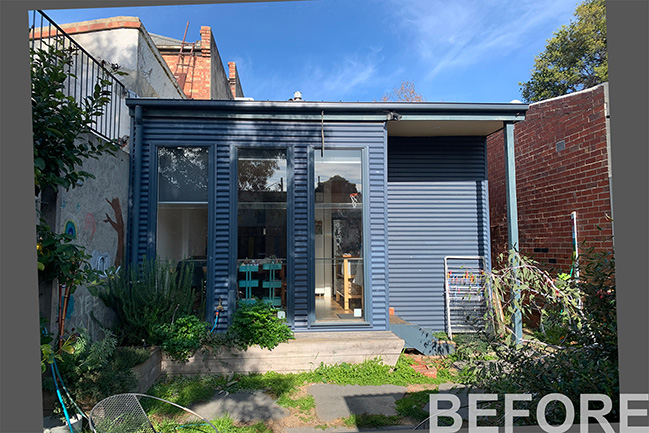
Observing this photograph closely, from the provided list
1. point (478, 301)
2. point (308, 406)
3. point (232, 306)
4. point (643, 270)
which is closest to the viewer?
point (643, 270)

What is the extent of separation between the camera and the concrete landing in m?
4.76

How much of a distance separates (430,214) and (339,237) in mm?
2118

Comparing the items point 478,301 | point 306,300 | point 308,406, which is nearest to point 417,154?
point 478,301

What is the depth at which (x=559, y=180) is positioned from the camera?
22.5ft

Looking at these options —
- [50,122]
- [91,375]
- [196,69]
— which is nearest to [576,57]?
[196,69]

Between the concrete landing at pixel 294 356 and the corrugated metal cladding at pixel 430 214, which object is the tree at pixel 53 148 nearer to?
the concrete landing at pixel 294 356

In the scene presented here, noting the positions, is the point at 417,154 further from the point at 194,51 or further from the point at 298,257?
the point at 194,51

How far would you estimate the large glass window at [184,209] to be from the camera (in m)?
5.45

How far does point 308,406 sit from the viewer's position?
3.97 m

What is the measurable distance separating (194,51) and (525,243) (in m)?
11.0

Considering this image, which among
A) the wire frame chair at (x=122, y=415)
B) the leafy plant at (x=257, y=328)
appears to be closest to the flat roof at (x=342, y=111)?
the leafy plant at (x=257, y=328)

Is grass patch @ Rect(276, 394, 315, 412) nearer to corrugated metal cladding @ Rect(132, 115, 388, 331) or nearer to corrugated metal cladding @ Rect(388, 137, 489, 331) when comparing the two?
corrugated metal cladding @ Rect(132, 115, 388, 331)

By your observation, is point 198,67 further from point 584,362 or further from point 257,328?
point 584,362

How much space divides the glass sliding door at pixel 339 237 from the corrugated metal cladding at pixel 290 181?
16 centimetres
